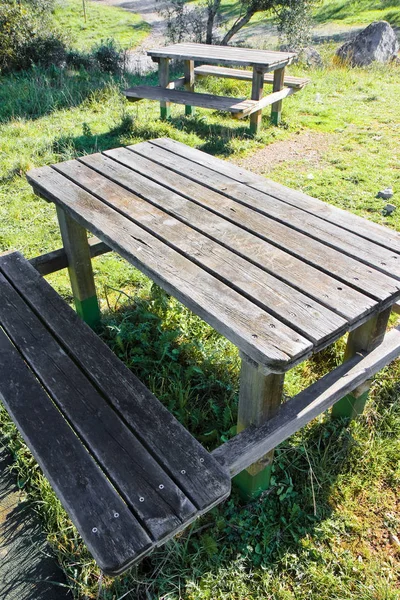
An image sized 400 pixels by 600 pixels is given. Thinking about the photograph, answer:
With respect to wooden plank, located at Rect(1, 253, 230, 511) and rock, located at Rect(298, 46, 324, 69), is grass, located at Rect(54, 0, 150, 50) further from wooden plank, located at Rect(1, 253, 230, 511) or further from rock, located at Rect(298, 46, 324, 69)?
wooden plank, located at Rect(1, 253, 230, 511)

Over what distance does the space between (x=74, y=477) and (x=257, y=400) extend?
27.6 inches

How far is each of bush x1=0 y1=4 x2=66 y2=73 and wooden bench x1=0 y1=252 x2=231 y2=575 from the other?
996 cm

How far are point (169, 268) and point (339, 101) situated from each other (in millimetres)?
7346

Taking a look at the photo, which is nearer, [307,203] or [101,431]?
[101,431]

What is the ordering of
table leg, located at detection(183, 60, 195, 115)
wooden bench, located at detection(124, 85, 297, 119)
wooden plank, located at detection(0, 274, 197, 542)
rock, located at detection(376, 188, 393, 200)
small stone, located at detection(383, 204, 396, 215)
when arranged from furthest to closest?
table leg, located at detection(183, 60, 195, 115) → wooden bench, located at detection(124, 85, 297, 119) → rock, located at detection(376, 188, 393, 200) → small stone, located at detection(383, 204, 396, 215) → wooden plank, located at detection(0, 274, 197, 542)

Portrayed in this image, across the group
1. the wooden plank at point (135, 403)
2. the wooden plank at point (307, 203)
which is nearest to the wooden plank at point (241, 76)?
the wooden plank at point (307, 203)

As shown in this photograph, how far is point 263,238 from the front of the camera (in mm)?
2115

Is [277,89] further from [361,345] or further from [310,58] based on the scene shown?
[361,345]

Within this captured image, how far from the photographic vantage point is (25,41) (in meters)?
10.6

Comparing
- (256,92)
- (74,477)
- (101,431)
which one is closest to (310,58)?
(256,92)

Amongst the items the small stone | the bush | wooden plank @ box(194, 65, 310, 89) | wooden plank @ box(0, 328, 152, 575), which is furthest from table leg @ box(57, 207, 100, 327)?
the bush

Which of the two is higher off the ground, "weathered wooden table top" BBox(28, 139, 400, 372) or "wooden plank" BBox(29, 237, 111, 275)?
"weathered wooden table top" BBox(28, 139, 400, 372)

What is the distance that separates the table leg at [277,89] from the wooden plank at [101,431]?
223 inches

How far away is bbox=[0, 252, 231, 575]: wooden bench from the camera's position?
1.45m
